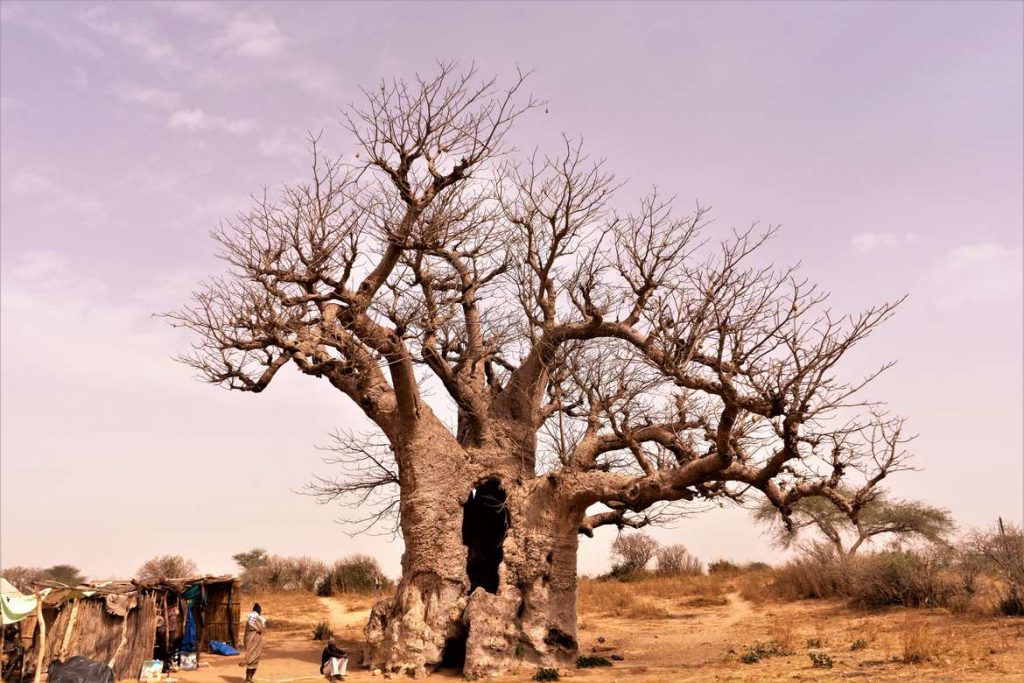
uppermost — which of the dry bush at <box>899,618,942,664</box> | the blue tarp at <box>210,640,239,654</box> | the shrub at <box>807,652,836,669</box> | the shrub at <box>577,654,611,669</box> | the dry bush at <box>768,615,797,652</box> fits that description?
the dry bush at <box>899,618,942,664</box>

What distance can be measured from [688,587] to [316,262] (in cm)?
1597

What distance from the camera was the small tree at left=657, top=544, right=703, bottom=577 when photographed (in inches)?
1045

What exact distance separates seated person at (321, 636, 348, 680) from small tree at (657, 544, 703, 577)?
18.1 metres

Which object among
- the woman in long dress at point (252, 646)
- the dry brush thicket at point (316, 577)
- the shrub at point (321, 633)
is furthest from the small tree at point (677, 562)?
the woman in long dress at point (252, 646)

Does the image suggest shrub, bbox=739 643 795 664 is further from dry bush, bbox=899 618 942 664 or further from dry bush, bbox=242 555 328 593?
dry bush, bbox=242 555 328 593

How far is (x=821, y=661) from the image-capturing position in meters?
9.22

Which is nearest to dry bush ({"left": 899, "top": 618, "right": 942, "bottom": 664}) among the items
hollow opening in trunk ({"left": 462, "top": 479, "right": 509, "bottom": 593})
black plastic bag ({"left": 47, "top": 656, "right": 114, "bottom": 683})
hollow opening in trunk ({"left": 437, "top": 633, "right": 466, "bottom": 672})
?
hollow opening in trunk ({"left": 437, "top": 633, "right": 466, "bottom": 672})

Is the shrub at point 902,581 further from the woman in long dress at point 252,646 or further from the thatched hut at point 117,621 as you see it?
the thatched hut at point 117,621

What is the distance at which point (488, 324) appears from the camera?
519 inches

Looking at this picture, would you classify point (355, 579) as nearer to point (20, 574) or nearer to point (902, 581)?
point (20, 574)

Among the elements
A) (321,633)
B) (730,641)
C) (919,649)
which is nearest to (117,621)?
(321,633)

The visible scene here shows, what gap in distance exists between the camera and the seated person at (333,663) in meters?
9.80

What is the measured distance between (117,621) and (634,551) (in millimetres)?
18998

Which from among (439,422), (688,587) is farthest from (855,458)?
(688,587)
